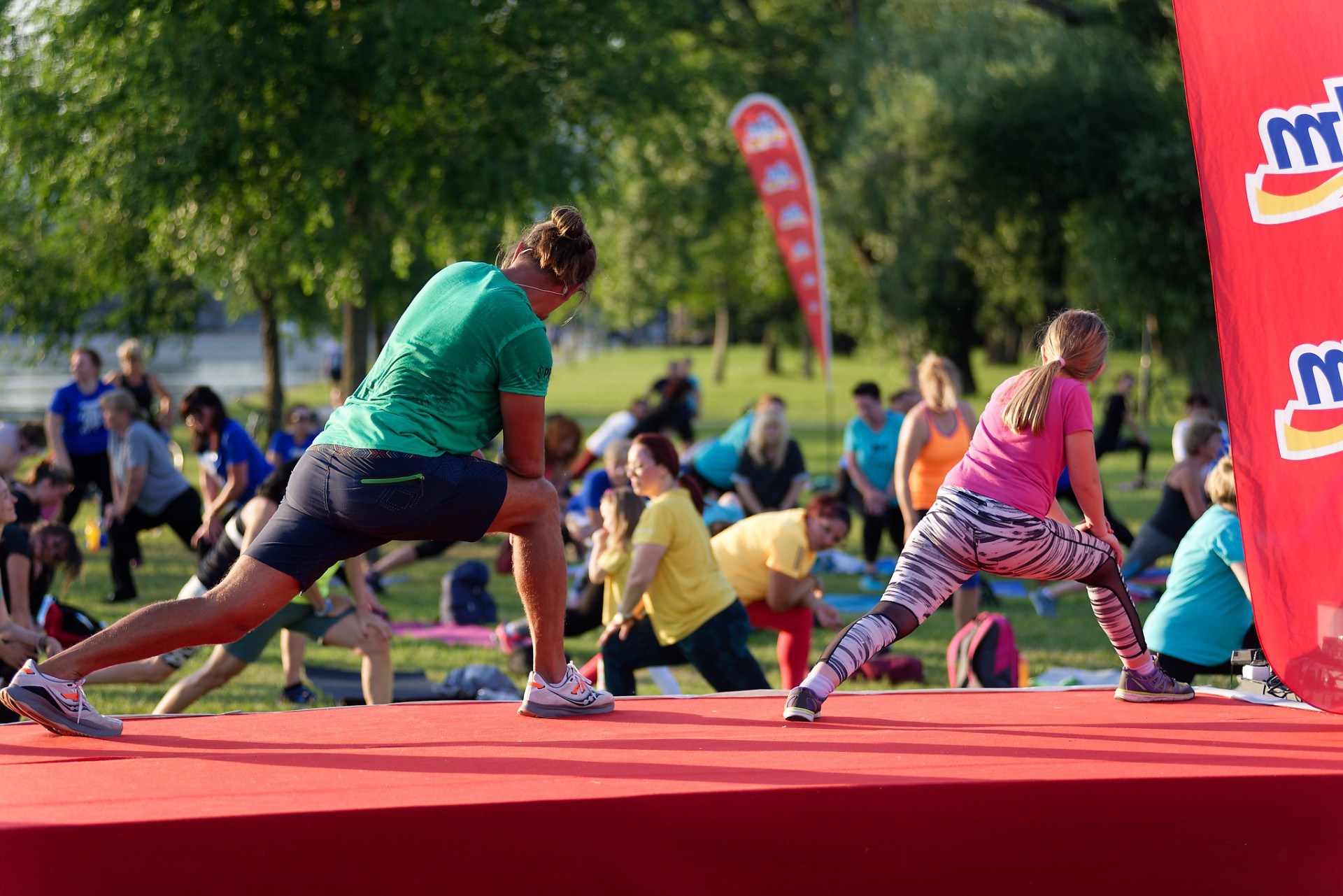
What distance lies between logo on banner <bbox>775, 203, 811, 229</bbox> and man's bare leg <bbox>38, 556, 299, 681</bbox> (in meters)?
11.9

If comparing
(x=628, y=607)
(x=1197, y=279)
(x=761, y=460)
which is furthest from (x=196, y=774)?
(x=1197, y=279)

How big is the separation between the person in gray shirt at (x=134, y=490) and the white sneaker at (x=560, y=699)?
6934 millimetres

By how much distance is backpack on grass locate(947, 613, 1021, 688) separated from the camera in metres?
6.55

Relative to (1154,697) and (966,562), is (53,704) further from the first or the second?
(1154,697)

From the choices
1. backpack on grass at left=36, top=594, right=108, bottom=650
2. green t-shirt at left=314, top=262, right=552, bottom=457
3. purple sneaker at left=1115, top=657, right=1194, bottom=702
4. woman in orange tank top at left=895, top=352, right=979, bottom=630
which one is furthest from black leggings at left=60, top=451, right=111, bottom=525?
purple sneaker at left=1115, top=657, right=1194, bottom=702

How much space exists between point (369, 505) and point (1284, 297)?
308 cm

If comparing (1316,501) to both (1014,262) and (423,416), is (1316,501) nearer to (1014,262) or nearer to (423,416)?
(423,416)

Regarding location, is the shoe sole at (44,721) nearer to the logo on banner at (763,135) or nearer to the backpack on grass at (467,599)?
the backpack on grass at (467,599)

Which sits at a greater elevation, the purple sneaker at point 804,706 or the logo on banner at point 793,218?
the logo on banner at point 793,218

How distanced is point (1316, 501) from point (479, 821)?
291 centimetres

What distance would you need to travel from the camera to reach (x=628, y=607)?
Answer: 19.7 feet

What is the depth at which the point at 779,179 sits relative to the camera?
50.3 ft

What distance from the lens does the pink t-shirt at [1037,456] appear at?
4340mm

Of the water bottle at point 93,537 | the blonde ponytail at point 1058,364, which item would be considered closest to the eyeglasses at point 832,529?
the blonde ponytail at point 1058,364
